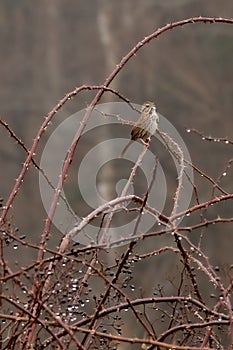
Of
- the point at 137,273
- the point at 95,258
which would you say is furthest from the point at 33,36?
the point at 95,258

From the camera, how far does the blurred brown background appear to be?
6344mm

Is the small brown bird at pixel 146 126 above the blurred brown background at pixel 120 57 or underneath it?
underneath

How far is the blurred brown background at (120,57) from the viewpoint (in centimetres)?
634

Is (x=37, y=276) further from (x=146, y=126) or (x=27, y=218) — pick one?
(x=27, y=218)

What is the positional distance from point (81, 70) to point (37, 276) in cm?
566

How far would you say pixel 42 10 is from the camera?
22.1 feet

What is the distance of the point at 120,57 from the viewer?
258 inches

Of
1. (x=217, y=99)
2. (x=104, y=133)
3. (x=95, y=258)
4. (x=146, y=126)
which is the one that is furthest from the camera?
(x=217, y=99)

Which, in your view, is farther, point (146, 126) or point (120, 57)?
point (120, 57)

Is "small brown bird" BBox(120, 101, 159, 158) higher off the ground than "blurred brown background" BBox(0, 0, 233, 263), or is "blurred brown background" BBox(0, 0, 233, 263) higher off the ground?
"blurred brown background" BBox(0, 0, 233, 263)

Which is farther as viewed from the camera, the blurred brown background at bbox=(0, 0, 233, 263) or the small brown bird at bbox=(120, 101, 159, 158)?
the blurred brown background at bbox=(0, 0, 233, 263)

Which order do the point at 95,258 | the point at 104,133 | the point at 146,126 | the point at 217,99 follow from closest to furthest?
1. the point at 95,258
2. the point at 146,126
3. the point at 104,133
4. the point at 217,99

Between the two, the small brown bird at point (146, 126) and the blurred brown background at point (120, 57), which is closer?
the small brown bird at point (146, 126)

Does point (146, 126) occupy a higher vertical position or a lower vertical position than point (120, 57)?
lower
